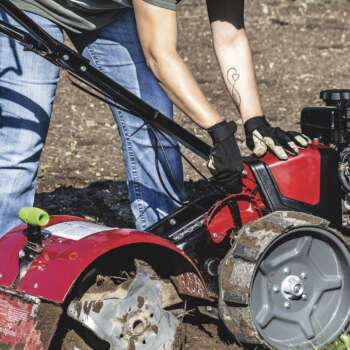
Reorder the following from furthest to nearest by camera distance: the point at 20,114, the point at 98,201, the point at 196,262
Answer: the point at 98,201 → the point at 20,114 → the point at 196,262

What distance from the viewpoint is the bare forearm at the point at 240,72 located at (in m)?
3.82

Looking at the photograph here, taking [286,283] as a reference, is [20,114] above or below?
above

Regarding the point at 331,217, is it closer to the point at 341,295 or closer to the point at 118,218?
the point at 341,295

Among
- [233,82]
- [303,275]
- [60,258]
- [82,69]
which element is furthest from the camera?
[233,82]

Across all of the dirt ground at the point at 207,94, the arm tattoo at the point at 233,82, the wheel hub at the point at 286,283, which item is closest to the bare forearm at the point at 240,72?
the arm tattoo at the point at 233,82

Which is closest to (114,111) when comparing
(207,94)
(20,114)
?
(20,114)

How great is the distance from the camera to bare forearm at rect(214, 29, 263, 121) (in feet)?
12.5

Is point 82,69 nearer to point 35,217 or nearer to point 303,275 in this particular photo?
point 35,217

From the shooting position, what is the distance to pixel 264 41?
9086 millimetres

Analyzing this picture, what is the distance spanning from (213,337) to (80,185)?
2.21 m

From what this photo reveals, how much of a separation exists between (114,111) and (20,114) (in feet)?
1.62

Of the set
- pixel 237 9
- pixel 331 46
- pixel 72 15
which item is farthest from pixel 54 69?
pixel 331 46

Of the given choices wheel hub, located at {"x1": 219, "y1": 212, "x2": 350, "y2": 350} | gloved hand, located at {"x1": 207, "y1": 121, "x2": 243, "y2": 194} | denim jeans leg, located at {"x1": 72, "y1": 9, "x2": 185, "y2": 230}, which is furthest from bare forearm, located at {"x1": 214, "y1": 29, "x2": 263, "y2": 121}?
wheel hub, located at {"x1": 219, "y1": 212, "x2": 350, "y2": 350}

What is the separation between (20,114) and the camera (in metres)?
3.66
